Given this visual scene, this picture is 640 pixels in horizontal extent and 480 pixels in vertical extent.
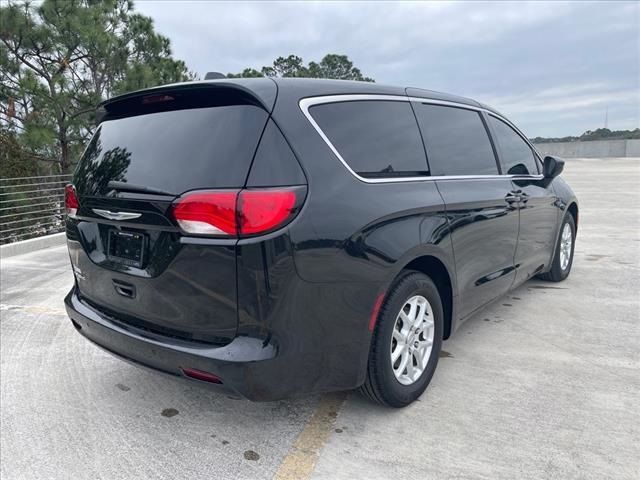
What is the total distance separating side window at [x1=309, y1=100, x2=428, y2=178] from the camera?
2.41 metres

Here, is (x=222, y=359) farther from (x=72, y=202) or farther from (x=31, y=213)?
(x=31, y=213)

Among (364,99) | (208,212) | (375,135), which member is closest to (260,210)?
(208,212)

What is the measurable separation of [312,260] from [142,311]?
0.89 m

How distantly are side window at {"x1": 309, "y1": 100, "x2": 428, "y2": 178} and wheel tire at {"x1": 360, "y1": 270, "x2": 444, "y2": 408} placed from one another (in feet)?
1.96

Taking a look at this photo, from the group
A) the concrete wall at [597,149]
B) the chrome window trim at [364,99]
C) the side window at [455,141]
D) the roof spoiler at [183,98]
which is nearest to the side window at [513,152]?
the side window at [455,141]

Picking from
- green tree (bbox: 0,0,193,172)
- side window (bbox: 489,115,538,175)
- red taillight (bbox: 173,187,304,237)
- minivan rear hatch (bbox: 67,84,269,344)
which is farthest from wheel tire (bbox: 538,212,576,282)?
green tree (bbox: 0,0,193,172)

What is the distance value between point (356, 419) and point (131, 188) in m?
1.67

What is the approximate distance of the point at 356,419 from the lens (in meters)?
2.68

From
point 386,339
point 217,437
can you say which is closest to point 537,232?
point 386,339

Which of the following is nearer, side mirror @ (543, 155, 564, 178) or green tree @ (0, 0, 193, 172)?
side mirror @ (543, 155, 564, 178)

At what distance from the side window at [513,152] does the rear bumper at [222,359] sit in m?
2.60

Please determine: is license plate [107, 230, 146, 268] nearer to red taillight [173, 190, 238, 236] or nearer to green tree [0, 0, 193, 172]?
red taillight [173, 190, 238, 236]

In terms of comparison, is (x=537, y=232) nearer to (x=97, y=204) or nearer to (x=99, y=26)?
(x=97, y=204)

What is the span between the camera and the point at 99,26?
11.5 meters
